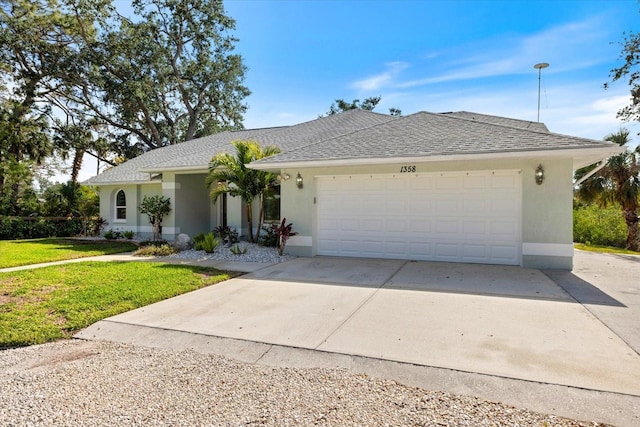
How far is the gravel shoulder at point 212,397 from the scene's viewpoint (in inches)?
110

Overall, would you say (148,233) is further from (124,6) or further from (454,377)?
(124,6)

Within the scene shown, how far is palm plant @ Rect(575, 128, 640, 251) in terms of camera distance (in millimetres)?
16578

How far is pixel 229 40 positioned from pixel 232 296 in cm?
2807

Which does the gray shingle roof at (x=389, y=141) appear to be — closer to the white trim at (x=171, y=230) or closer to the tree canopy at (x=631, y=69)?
the white trim at (x=171, y=230)

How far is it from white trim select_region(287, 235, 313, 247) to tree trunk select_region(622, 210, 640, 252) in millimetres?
16473

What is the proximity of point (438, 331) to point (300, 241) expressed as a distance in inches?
260

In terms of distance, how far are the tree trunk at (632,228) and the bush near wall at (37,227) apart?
28024 mm

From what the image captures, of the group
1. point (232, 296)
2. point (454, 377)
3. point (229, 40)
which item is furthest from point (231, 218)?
point (229, 40)

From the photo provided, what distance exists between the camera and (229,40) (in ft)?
95.3

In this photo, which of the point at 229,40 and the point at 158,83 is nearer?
the point at 158,83

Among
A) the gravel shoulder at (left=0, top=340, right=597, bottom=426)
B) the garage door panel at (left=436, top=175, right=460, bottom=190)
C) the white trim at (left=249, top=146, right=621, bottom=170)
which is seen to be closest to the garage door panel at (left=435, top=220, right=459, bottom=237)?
the garage door panel at (left=436, top=175, right=460, bottom=190)

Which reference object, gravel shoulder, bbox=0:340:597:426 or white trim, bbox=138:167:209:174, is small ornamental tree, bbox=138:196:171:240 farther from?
gravel shoulder, bbox=0:340:597:426

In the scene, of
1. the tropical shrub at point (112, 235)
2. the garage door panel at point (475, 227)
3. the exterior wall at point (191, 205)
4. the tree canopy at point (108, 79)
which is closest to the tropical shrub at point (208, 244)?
the exterior wall at point (191, 205)

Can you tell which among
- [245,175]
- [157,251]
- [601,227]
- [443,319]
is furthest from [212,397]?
[601,227]
